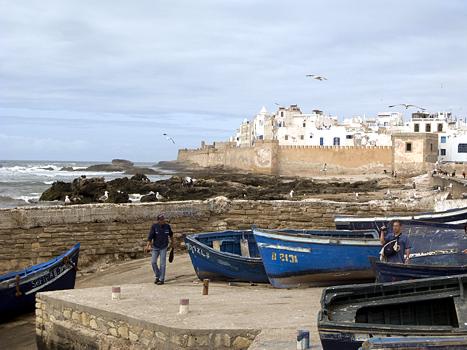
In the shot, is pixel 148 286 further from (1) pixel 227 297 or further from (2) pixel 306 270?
(2) pixel 306 270

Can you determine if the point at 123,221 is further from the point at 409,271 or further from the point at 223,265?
the point at 409,271

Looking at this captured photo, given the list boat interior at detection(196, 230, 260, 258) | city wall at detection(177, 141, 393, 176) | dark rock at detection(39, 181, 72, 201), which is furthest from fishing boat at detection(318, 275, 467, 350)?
city wall at detection(177, 141, 393, 176)

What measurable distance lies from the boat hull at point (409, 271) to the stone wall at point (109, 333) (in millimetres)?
1827

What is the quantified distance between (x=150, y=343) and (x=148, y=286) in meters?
3.05

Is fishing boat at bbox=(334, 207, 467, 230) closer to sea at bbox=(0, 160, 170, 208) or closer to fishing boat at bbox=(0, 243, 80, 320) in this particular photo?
fishing boat at bbox=(0, 243, 80, 320)

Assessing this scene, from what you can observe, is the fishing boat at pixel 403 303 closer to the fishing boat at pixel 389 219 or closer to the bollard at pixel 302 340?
the bollard at pixel 302 340

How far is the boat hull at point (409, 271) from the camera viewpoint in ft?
24.4

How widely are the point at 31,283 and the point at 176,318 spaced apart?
394cm

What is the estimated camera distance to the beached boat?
7438 mm

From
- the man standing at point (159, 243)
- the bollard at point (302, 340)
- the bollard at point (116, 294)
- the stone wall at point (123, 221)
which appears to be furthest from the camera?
the stone wall at point (123, 221)

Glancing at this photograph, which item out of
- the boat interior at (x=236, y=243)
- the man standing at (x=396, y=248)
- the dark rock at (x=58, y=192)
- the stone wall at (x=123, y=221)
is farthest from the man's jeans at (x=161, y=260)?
the dark rock at (x=58, y=192)

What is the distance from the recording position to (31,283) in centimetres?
1041

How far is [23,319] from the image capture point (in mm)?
10359

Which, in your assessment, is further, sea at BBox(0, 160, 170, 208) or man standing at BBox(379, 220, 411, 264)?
sea at BBox(0, 160, 170, 208)
